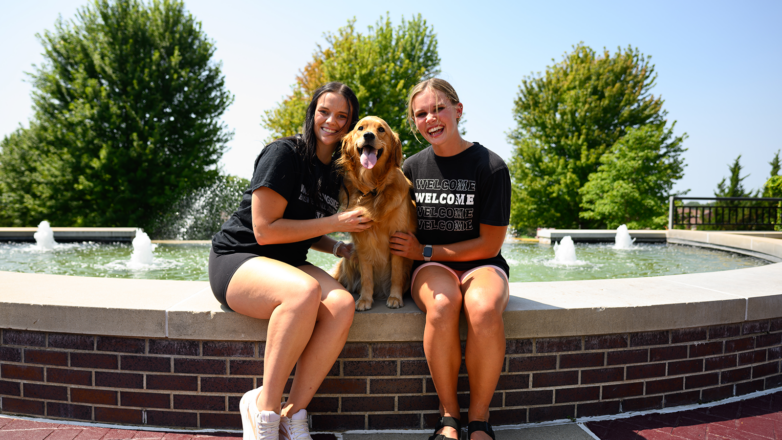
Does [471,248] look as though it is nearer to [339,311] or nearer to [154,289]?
[339,311]

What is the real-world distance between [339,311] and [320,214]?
0.75m

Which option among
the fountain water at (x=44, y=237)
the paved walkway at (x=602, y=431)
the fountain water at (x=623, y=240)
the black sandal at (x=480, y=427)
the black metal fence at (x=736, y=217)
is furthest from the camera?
the black metal fence at (x=736, y=217)

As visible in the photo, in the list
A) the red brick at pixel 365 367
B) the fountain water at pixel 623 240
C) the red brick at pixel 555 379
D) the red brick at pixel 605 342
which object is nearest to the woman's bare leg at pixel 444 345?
the red brick at pixel 365 367

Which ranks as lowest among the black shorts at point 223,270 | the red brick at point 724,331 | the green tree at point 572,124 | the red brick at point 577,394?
the red brick at point 577,394

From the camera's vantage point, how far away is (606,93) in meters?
20.6

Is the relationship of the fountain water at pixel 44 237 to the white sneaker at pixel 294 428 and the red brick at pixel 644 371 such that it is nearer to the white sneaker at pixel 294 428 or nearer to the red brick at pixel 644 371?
the white sneaker at pixel 294 428

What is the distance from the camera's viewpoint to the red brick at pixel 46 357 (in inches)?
85.7

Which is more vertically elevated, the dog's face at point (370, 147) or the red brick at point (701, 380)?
the dog's face at point (370, 147)

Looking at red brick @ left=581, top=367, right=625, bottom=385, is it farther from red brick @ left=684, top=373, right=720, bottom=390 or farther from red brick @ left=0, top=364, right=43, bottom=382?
red brick @ left=0, top=364, right=43, bottom=382

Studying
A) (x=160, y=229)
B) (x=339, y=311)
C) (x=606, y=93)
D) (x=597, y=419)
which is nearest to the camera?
(x=339, y=311)

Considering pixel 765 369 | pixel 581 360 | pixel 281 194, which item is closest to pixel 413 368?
pixel 581 360

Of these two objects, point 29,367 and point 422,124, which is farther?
point 422,124

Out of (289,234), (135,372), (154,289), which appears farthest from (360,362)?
(154,289)

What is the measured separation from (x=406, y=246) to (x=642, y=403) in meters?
1.58
